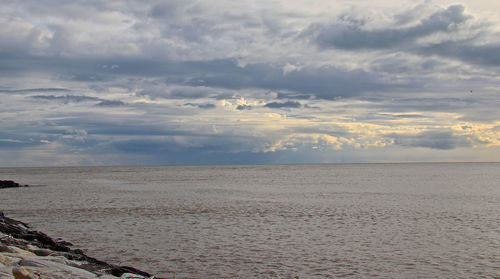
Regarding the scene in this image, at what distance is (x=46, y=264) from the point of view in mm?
12961

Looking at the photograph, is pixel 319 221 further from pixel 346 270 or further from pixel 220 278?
pixel 220 278

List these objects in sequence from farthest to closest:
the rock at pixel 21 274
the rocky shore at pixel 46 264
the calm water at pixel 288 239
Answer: the calm water at pixel 288 239 → the rocky shore at pixel 46 264 → the rock at pixel 21 274

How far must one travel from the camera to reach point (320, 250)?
813 inches

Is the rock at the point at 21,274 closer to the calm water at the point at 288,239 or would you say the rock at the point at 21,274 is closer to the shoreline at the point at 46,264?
the shoreline at the point at 46,264

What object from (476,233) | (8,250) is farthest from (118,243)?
(476,233)

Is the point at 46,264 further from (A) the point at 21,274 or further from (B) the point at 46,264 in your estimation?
(A) the point at 21,274

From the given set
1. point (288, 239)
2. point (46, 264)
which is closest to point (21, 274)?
point (46, 264)

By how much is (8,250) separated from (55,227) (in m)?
13.5

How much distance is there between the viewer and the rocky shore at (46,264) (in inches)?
469

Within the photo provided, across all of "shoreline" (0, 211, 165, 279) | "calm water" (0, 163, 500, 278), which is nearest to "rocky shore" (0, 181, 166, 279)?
"shoreline" (0, 211, 165, 279)

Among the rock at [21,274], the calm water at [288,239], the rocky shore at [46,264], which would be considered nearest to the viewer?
the rock at [21,274]

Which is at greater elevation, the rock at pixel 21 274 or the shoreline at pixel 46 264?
the rock at pixel 21 274

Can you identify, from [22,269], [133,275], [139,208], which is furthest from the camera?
[139,208]

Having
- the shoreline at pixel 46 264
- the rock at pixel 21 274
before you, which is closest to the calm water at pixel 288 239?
the shoreline at pixel 46 264
